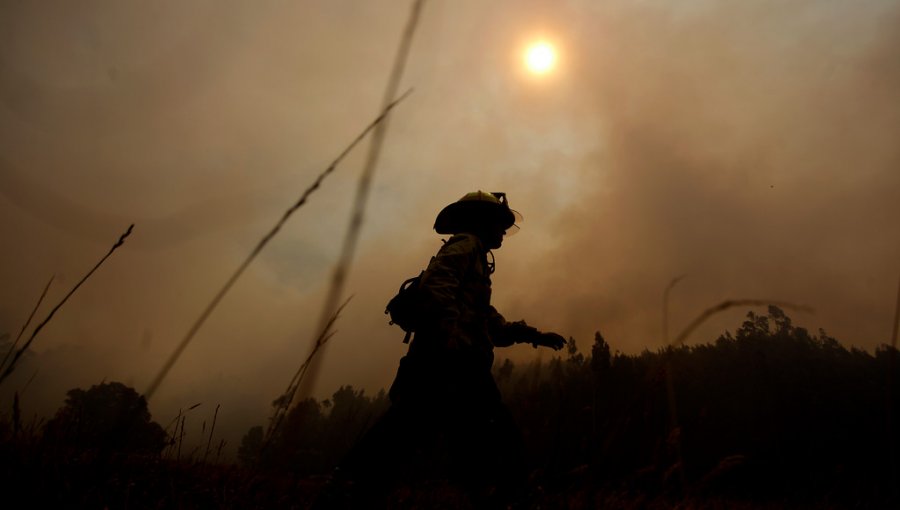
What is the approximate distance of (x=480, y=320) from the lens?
2.96 m

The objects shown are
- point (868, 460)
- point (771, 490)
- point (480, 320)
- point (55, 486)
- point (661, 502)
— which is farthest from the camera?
point (868, 460)

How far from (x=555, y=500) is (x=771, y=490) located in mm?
73292

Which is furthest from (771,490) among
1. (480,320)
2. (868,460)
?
(480,320)

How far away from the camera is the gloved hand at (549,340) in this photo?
361 cm

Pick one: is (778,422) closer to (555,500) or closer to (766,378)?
(766,378)

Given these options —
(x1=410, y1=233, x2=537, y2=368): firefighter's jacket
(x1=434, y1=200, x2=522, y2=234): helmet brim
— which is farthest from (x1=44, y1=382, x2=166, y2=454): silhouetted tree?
(x1=434, y1=200, x2=522, y2=234): helmet brim

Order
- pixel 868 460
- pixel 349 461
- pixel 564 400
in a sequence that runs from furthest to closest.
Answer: pixel 868 460
pixel 349 461
pixel 564 400

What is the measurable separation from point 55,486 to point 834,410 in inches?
4506

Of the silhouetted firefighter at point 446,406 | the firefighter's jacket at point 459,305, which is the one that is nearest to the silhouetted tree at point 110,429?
the silhouetted firefighter at point 446,406

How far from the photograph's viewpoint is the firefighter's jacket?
2.52 metres

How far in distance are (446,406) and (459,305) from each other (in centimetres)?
69

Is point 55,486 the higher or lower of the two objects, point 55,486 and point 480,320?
the lower

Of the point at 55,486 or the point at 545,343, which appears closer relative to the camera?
the point at 55,486

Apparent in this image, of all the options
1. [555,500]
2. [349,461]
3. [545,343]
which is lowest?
[555,500]
